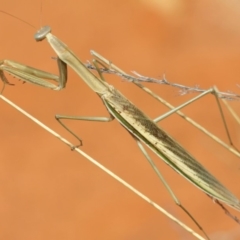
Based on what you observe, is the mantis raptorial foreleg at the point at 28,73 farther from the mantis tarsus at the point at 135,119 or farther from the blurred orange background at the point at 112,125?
the blurred orange background at the point at 112,125

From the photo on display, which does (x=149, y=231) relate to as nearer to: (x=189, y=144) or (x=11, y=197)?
(x=189, y=144)

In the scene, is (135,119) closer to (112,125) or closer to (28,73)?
(28,73)

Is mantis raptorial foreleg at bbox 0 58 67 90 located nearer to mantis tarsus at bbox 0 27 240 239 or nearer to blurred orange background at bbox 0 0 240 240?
mantis tarsus at bbox 0 27 240 239

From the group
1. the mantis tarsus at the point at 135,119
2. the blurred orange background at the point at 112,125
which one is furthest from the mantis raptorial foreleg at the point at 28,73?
the blurred orange background at the point at 112,125

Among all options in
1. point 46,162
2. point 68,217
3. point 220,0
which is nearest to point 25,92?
point 46,162

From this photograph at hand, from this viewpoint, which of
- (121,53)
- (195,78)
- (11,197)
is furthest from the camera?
(121,53)
